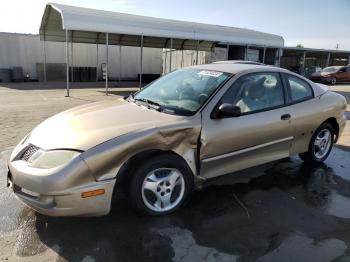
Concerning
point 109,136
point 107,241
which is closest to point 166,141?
point 109,136

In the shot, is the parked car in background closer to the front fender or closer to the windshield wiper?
the windshield wiper

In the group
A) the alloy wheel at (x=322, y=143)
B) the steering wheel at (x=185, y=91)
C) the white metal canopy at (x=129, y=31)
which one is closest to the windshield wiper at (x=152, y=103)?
the steering wheel at (x=185, y=91)

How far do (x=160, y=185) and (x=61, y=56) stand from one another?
79.5 feet

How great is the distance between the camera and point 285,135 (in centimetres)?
475

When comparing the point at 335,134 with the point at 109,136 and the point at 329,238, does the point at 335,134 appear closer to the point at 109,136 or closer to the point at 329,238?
the point at 329,238

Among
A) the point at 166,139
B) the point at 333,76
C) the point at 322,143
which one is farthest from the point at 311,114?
the point at 333,76

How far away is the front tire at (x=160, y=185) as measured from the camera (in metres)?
3.49

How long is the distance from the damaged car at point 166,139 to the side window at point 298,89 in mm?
17

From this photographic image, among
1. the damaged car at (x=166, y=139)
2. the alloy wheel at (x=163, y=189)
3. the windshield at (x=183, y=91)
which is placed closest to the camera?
the damaged car at (x=166, y=139)

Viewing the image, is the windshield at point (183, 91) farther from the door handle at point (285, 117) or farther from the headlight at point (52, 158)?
the headlight at point (52, 158)

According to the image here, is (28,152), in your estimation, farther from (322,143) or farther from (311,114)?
(322,143)

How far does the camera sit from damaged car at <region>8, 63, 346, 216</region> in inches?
124

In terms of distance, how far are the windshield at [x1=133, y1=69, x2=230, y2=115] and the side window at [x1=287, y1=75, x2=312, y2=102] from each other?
1.18 m

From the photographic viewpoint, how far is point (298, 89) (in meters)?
5.06
